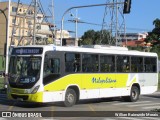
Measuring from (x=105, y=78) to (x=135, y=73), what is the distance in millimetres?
2819

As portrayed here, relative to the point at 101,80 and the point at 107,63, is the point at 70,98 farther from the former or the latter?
the point at 107,63

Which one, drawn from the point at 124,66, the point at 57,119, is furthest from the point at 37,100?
the point at 124,66

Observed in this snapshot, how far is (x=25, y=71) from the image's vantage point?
727 inches

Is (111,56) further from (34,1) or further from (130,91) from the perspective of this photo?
(34,1)

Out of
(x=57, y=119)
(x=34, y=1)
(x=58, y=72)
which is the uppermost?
(x=34, y=1)

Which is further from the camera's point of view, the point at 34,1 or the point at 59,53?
the point at 34,1

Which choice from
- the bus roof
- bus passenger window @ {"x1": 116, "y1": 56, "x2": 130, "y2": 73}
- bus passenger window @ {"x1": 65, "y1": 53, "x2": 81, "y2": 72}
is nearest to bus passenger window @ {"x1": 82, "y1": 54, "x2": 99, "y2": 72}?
the bus roof

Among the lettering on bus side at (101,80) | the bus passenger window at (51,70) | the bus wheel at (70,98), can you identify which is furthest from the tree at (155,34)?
the bus passenger window at (51,70)

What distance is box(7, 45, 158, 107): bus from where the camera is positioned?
18281 millimetres

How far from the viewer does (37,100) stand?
707 inches

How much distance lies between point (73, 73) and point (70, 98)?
1.15 meters

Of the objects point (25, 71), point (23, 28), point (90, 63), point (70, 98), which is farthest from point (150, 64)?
point (23, 28)

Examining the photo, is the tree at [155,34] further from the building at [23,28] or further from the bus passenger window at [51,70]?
the bus passenger window at [51,70]

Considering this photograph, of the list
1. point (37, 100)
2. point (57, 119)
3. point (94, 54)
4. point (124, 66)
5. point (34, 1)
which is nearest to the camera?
point (57, 119)
